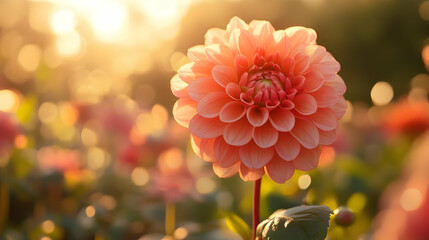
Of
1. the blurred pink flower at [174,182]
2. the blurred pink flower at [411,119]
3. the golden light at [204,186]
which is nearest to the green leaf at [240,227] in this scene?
the blurred pink flower at [174,182]

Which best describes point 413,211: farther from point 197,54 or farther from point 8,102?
point 8,102

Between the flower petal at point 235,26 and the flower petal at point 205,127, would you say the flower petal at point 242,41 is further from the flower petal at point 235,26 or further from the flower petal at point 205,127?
the flower petal at point 205,127

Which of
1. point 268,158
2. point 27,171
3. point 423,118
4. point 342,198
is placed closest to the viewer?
point 268,158

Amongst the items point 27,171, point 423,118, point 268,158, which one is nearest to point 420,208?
point 268,158

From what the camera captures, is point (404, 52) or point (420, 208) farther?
point (404, 52)

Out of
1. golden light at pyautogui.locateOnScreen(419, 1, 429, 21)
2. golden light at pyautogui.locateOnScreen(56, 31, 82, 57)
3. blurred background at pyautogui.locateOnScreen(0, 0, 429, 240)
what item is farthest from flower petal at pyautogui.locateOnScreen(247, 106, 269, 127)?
golden light at pyautogui.locateOnScreen(419, 1, 429, 21)

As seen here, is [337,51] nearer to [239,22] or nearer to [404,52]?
[404,52]

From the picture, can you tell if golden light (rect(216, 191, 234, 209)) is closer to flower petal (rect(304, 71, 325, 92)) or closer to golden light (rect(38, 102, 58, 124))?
flower petal (rect(304, 71, 325, 92))

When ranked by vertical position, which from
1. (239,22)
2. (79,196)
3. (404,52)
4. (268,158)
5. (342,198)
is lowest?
(404,52)

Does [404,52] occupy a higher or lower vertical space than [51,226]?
lower
